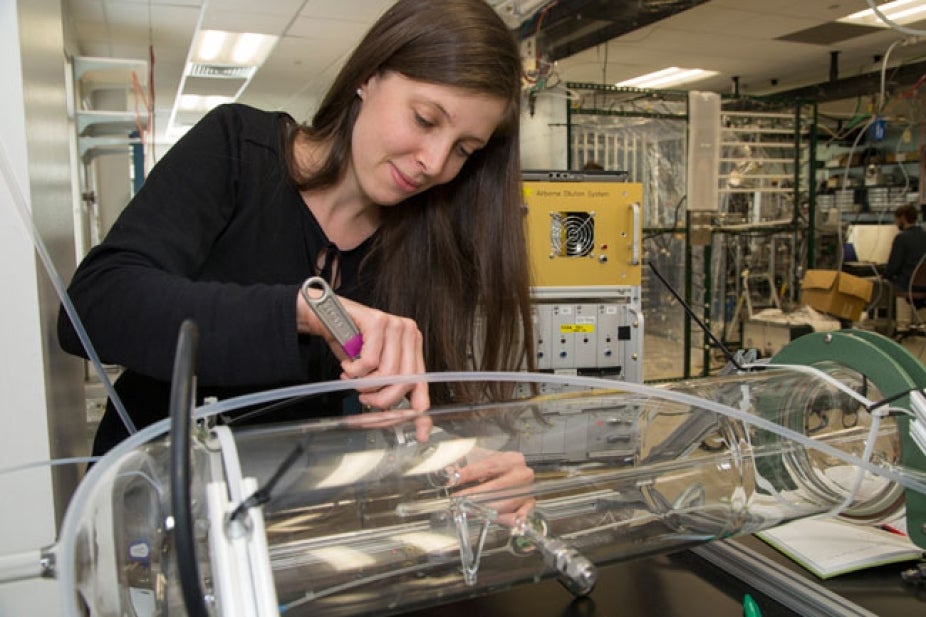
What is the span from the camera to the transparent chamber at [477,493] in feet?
1.53

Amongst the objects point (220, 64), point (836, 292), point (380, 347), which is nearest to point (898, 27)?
point (380, 347)

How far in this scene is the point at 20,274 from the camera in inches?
39.2

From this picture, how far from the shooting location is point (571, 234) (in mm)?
2951

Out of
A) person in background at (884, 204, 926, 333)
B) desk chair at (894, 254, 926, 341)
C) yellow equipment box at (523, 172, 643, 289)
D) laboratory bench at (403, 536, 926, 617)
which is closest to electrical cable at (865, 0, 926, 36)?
laboratory bench at (403, 536, 926, 617)

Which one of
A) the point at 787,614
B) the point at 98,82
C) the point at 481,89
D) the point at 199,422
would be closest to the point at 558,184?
the point at 481,89

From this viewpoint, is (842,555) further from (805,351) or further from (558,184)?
(558,184)

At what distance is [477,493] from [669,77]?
7.50 meters

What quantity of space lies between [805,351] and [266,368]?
0.66 metres

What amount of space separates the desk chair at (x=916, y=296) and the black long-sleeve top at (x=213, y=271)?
670 centimetres

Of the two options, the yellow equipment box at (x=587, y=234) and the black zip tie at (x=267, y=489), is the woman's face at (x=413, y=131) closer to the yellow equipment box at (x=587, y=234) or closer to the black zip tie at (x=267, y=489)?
the black zip tie at (x=267, y=489)

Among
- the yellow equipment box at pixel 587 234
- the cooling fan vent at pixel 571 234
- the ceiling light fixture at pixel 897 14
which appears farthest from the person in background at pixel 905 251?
the cooling fan vent at pixel 571 234

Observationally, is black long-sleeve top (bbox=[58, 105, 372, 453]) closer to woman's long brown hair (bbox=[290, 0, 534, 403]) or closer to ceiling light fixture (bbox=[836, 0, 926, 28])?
woman's long brown hair (bbox=[290, 0, 534, 403])

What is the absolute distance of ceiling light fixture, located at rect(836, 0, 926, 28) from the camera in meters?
5.07

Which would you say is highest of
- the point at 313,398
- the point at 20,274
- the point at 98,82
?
the point at 98,82
